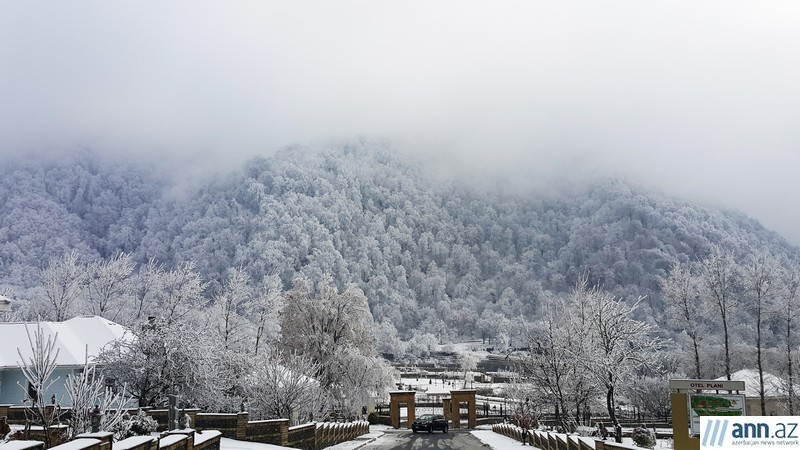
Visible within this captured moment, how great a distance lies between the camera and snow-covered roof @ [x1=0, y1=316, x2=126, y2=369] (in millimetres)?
34062

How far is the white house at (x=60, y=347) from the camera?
33.2 metres

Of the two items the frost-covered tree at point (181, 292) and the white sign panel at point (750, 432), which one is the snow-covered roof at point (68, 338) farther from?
the white sign panel at point (750, 432)

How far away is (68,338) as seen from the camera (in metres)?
36.2

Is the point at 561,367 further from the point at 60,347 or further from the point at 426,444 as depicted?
the point at 60,347

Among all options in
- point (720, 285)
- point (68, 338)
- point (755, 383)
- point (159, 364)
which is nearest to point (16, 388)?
point (68, 338)

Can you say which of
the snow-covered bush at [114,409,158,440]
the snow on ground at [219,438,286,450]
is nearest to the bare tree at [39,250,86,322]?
the snow on ground at [219,438,286,450]

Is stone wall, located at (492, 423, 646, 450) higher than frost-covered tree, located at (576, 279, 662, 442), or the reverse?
frost-covered tree, located at (576, 279, 662, 442)

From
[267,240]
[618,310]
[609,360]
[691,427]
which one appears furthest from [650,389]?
[267,240]

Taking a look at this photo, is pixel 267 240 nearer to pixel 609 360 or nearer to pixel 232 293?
pixel 232 293

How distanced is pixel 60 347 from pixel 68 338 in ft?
8.01

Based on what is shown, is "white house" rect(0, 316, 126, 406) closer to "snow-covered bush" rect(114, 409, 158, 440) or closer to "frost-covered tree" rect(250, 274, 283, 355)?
"snow-covered bush" rect(114, 409, 158, 440)

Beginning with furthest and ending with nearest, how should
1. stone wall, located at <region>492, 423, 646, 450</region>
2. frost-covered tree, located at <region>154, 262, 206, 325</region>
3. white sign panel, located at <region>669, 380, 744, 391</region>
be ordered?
frost-covered tree, located at <region>154, 262, 206, 325</region> < stone wall, located at <region>492, 423, 646, 450</region> < white sign panel, located at <region>669, 380, 744, 391</region>

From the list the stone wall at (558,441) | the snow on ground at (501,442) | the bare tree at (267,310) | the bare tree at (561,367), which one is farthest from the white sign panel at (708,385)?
the bare tree at (267,310)

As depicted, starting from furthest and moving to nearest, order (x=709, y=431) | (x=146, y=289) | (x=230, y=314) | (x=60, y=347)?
(x=146, y=289) → (x=230, y=314) → (x=60, y=347) → (x=709, y=431)
